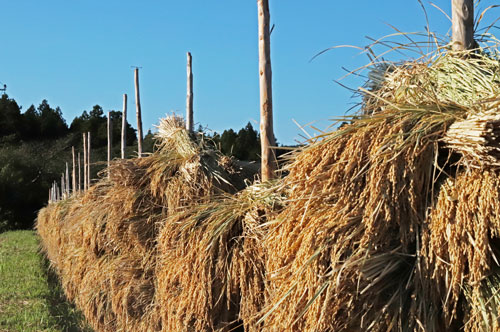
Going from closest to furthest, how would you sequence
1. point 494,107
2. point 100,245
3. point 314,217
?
point 494,107, point 314,217, point 100,245

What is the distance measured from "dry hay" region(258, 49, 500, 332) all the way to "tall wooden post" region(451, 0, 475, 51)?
0.17m

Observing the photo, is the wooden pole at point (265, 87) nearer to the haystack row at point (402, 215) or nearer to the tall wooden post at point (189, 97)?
the haystack row at point (402, 215)

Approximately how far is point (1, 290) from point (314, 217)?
1350 cm

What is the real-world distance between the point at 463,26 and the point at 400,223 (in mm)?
1102

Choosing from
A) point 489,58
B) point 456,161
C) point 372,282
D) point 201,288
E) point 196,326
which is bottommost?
point 196,326

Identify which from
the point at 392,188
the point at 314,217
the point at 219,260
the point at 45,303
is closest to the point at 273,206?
the point at 219,260

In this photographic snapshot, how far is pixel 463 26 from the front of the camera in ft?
9.61

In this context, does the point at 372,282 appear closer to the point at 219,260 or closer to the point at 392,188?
the point at 392,188

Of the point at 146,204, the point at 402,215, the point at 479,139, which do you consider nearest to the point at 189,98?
the point at 146,204

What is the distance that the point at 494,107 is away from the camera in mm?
2254

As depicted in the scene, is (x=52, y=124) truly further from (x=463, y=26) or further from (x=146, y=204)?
(x=463, y=26)

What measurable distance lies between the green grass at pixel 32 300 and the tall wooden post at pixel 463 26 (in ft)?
27.8

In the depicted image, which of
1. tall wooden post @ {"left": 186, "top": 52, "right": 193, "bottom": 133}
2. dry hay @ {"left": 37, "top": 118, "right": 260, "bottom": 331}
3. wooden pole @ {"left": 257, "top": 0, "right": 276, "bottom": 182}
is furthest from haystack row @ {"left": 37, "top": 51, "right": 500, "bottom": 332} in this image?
tall wooden post @ {"left": 186, "top": 52, "right": 193, "bottom": 133}

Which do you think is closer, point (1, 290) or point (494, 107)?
point (494, 107)
